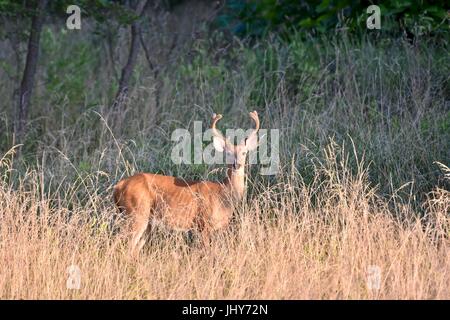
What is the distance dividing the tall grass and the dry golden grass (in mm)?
14

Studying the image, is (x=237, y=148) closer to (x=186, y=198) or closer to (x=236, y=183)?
(x=236, y=183)

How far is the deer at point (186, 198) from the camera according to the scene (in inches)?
297

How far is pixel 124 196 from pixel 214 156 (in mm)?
1403

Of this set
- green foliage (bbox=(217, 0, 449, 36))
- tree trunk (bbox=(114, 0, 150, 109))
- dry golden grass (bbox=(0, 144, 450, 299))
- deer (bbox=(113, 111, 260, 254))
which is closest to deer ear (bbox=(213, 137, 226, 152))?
deer (bbox=(113, 111, 260, 254))

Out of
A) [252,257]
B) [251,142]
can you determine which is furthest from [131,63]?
[252,257]

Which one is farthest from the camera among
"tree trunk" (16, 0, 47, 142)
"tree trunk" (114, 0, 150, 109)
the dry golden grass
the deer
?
"tree trunk" (114, 0, 150, 109)

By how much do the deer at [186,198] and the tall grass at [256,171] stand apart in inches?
5.0

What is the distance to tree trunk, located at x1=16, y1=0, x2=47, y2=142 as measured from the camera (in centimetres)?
973

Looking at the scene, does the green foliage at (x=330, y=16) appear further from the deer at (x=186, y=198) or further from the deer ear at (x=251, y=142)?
the deer at (x=186, y=198)

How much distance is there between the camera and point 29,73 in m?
9.86

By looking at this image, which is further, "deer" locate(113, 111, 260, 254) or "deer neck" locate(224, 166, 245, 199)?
"deer neck" locate(224, 166, 245, 199)

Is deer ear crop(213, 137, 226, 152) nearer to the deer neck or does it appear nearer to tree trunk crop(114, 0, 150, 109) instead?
the deer neck

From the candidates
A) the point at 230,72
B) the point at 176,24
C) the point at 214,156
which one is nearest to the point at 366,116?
the point at 214,156

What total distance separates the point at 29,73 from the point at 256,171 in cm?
277
